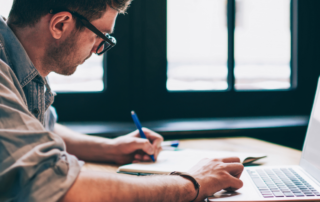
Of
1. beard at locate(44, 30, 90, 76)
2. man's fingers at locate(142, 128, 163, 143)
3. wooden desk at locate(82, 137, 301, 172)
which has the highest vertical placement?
beard at locate(44, 30, 90, 76)

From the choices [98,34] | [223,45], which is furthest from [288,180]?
[223,45]

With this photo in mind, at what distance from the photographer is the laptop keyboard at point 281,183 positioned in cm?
56

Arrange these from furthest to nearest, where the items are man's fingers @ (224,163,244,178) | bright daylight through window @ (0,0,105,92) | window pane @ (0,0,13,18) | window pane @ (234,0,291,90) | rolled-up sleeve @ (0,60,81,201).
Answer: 1. window pane @ (234,0,291,90)
2. bright daylight through window @ (0,0,105,92)
3. window pane @ (0,0,13,18)
4. man's fingers @ (224,163,244,178)
5. rolled-up sleeve @ (0,60,81,201)

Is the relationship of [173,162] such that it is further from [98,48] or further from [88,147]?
[98,48]

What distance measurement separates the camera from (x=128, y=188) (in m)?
0.50

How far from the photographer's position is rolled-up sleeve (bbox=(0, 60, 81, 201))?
1.35 ft

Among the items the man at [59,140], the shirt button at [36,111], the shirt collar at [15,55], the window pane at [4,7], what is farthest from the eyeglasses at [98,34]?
the window pane at [4,7]

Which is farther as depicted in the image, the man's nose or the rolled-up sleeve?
the man's nose

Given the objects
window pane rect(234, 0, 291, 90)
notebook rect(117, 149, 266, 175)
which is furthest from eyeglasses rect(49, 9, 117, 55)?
window pane rect(234, 0, 291, 90)

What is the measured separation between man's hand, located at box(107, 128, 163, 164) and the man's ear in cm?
42

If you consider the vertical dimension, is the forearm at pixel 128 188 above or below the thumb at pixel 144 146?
above

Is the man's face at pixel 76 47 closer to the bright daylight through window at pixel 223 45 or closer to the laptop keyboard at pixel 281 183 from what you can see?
the laptop keyboard at pixel 281 183

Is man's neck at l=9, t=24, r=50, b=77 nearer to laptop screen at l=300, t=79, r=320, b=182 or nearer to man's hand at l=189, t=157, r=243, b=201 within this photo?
man's hand at l=189, t=157, r=243, b=201

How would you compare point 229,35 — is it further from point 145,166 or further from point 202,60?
point 145,166
